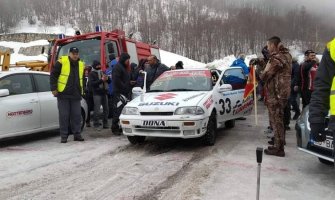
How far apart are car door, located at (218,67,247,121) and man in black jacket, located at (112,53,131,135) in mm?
2147

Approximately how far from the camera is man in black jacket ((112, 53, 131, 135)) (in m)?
8.30

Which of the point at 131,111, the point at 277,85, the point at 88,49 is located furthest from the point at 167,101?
the point at 88,49

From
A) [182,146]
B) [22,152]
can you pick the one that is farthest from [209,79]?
[22,152]

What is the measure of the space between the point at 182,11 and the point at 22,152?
103684mm

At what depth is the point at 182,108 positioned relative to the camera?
6367mm

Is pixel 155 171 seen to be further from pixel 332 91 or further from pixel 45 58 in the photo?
pixel 45 58

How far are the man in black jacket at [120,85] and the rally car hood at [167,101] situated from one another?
1245 mm

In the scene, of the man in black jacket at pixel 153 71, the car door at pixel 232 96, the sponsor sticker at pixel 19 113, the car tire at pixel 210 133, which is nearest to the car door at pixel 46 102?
the sponsor sticker at pixel 19 113

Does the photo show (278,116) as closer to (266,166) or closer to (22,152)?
(266,166)

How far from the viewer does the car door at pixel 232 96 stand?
7656mm

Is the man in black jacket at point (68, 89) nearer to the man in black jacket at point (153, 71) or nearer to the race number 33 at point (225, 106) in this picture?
the man in black jacket at point (153, 71)

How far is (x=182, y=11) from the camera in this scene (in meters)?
107

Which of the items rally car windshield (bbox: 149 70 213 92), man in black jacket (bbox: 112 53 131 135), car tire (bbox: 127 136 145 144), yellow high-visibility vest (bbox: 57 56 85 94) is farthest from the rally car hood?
yellow high-visibility vest (bbox: 57 56 85 94)

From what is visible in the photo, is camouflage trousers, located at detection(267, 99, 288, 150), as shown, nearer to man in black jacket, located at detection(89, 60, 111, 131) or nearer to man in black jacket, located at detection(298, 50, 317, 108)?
man in black jacket, located at detection(298, 50, 317, 108)
